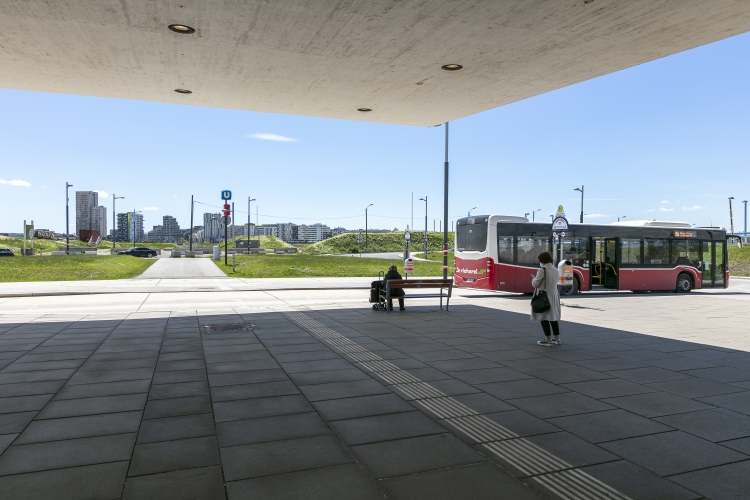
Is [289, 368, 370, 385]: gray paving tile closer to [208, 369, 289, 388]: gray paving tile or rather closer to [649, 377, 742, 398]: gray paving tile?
[208, 369, 289, 388]: gray paving tile

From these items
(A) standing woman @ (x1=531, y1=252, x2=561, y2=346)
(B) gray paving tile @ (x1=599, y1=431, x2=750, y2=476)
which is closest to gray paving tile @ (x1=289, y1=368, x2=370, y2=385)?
(B) gray paving tile @ (x1=599, y1=431, x2=750, y2=476)

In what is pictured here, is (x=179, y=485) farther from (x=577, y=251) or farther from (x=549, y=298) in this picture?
(x=577, y=251)

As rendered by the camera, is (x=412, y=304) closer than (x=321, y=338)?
No

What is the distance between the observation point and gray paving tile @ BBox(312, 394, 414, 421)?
530cm

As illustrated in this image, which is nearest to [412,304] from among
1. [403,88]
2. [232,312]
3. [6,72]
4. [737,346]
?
[232,312]

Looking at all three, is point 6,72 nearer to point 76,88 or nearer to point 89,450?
point 76,88

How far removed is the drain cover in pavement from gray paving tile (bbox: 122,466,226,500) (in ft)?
22.2

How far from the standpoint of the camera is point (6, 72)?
460 inches

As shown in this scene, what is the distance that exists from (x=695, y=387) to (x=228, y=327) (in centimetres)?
821

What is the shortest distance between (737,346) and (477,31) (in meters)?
7.05

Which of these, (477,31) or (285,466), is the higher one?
(477,31)

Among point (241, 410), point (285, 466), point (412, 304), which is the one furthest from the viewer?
point (412, 304)

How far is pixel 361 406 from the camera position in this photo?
5.56m

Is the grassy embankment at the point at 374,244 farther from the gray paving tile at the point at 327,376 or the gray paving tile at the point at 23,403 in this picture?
the gray paving tile at the point at 23,403
